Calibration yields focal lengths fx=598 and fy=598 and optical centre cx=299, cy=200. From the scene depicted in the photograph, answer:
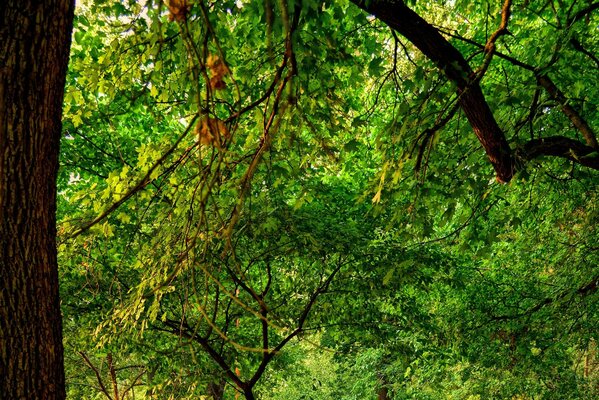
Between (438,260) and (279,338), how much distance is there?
13.6 feet

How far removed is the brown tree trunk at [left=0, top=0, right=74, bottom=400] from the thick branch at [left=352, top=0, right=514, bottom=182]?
2.35m

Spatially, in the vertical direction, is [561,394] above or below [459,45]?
below

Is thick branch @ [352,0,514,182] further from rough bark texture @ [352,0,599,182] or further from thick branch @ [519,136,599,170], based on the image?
thick branch @ [519,136,599,170]

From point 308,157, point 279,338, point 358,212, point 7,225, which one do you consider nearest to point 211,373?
point 279,338

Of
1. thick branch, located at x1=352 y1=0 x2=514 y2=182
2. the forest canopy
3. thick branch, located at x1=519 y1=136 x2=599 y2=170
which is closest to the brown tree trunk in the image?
thick branch, located at x1=352 y1=0 x2=514 y2=182

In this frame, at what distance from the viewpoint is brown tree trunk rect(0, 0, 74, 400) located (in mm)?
2039

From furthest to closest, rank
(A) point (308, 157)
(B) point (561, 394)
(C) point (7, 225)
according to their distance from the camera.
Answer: (B) point (561, 394)
(A) point (308, 157)
(C) point (7, 225)

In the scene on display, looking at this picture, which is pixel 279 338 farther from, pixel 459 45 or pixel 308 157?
pixel 308 157

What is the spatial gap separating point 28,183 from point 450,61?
3307 mm

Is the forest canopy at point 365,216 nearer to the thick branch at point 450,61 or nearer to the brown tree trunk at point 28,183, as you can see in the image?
the thick branch at point 450,61

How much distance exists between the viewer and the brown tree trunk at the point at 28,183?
2039 millimetres

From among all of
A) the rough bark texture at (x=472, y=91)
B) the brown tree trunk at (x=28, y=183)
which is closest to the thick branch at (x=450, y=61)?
the rough bark texture at (x=472, y=91)

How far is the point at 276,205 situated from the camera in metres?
7.81

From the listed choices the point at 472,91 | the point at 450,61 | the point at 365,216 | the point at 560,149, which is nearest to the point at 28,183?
the point at 450,61
